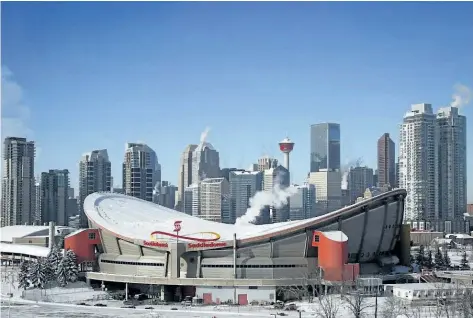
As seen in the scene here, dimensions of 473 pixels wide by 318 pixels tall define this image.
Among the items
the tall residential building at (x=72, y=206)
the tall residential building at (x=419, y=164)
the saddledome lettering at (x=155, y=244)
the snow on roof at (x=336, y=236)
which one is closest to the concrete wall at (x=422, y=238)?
the tall residential building at (x=419, y=164)

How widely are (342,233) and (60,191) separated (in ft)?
389

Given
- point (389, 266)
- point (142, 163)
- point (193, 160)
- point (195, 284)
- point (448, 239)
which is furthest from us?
point (193, 160)

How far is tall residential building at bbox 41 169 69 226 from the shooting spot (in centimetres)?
15338

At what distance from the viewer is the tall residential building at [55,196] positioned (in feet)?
503

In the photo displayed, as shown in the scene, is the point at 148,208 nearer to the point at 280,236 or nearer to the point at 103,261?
the point at 103,261

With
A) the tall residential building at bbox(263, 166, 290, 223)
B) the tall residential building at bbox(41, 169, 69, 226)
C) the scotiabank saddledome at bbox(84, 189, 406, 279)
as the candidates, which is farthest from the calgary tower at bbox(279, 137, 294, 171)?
the scotiabank saddledome at bbox(84, 189, 406, 279)

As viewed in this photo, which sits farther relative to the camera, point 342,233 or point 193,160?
point 193,160

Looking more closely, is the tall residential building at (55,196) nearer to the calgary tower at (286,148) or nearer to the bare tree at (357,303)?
the calgary tower at (286,148)

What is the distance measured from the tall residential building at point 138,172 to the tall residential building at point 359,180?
49.6 meters

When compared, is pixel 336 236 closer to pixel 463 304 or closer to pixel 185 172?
pixel 463 304

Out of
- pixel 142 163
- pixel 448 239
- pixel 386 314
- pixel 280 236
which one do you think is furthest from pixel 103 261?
pixel 142 163

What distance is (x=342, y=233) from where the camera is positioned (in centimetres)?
5134

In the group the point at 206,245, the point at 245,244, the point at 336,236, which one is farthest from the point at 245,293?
the point at 336,236

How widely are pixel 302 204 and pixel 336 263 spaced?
110m
